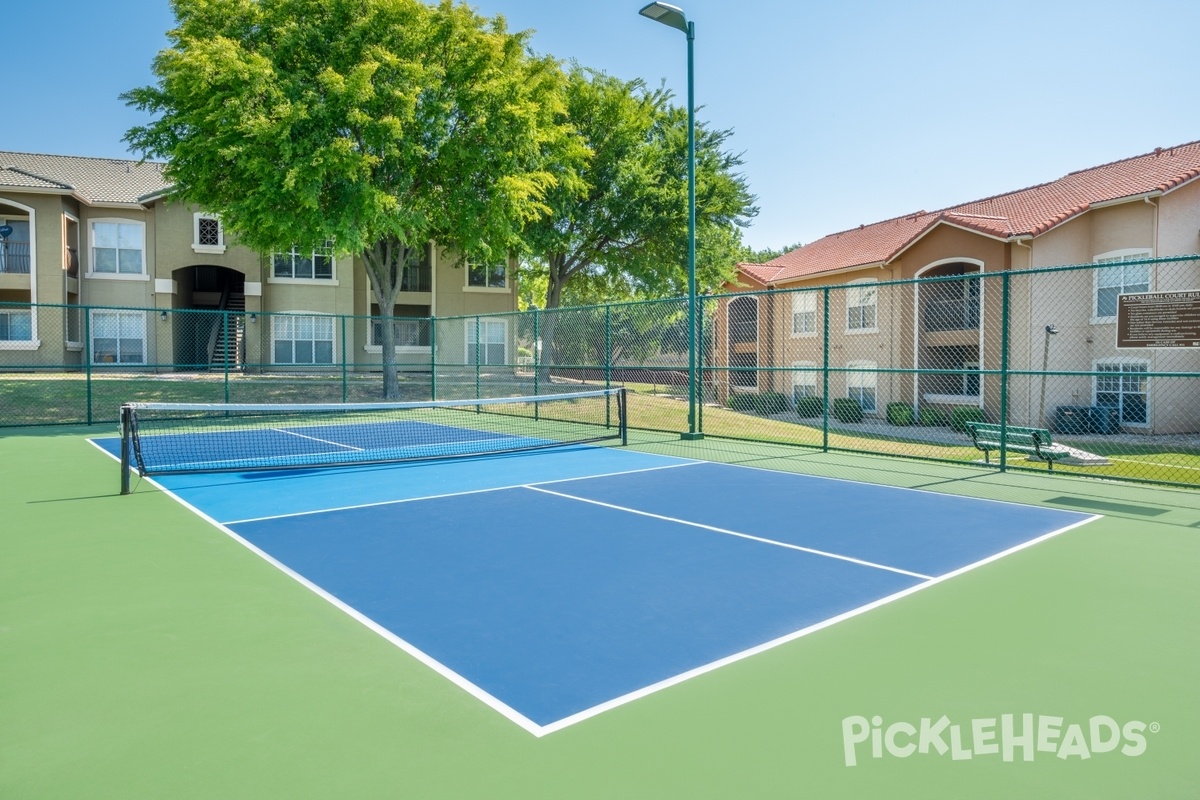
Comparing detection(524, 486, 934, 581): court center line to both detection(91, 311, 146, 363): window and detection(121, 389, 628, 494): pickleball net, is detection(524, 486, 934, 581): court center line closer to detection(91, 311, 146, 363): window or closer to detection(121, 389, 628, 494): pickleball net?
detection(121, 389, 628, 494): pickleball net

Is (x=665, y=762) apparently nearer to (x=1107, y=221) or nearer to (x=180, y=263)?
(x=1107, y=221)

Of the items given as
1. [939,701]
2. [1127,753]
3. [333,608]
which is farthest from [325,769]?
[1127,753]

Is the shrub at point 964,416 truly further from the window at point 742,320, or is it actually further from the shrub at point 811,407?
the window at point 742,320

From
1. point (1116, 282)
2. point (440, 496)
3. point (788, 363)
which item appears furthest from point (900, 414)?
point (440, 496)

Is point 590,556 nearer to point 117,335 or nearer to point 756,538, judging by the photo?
point 756,538

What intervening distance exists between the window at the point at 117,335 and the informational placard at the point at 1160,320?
32046 millimetres

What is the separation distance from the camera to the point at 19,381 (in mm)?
24391

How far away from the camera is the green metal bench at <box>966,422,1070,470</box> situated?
11.7m

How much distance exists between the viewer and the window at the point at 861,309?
2775 cm

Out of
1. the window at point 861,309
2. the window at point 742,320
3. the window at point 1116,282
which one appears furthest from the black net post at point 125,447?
the window at point 742,320

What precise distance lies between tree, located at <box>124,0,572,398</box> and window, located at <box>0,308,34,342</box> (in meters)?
10.4

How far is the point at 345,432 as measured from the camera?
55.3 feet

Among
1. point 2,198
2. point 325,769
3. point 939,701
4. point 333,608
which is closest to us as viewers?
point 325,769

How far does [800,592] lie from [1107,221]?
76.2ft
